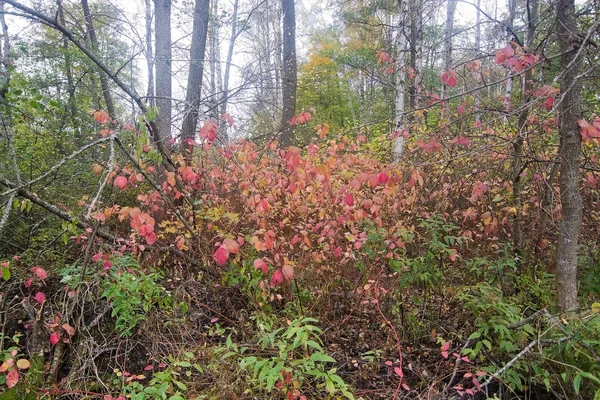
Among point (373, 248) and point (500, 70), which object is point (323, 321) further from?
point (500, 70)

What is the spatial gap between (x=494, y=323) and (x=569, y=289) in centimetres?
60

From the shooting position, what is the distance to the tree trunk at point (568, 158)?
7.47 ft

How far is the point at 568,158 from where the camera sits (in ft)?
7.95

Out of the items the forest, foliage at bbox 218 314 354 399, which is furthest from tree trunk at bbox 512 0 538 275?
foliage at bbox 218 314 354 399

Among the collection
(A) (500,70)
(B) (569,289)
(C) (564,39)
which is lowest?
(B) (569,289)

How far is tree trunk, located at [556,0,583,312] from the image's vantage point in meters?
2.28

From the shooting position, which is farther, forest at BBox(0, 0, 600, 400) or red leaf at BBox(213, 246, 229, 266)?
forest at BBox(0, 0, 600, 400)

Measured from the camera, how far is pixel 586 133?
7.16 feet

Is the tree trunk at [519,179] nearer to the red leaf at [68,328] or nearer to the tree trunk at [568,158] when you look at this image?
the tree trunk at [568,158]

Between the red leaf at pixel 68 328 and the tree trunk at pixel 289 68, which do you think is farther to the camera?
the tree trunk at pixel 289 68

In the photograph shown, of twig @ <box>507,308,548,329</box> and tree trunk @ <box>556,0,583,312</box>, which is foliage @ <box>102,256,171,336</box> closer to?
twig @ <box>507,308,548,329</box>

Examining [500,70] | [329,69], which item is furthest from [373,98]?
[500,70]

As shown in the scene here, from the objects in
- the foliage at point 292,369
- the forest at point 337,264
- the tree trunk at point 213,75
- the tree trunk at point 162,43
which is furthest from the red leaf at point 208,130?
the tree trunk at point 162,43

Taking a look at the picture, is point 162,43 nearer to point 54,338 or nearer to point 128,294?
point 128,294
